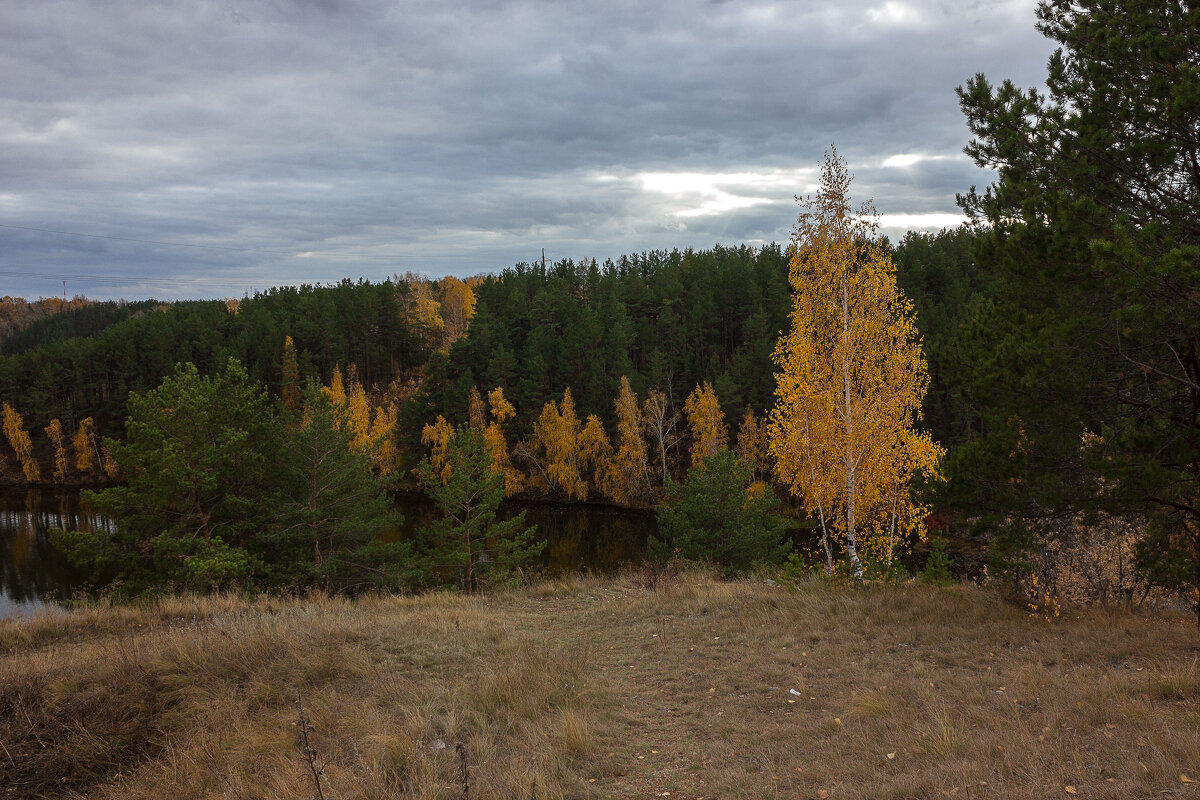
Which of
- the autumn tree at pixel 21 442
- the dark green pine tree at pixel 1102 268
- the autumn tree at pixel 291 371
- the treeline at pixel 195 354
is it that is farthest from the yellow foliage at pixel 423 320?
the dark green pine tree at pixel 1102 268

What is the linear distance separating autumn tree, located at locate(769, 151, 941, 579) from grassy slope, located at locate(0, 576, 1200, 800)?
11.0ft

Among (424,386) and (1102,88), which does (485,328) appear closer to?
(424,386)

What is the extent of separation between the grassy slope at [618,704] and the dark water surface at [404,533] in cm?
1888

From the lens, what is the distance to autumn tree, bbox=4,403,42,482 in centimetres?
6869

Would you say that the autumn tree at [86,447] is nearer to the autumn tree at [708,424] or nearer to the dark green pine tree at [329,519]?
the autumn tree at [708,424]

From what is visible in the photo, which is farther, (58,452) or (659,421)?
(58,452)

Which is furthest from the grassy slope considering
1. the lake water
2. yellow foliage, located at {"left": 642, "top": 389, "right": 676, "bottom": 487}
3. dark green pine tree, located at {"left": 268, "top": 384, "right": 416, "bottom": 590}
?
yellow foliage, located at {"left": 642, "top": 389, "right": 676, "bottom": 487}

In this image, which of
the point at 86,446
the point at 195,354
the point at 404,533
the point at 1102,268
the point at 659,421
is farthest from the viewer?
the point at 195,354

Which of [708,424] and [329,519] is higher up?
[329,519]

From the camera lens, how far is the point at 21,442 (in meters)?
68.9

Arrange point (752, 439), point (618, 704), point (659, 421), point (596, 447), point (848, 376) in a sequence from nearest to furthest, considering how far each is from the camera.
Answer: point (618, 704), point (848, 376), point (752, 439), point (659, 421), point (596, 447)

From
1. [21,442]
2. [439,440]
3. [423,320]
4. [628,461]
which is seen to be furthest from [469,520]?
[21,442]

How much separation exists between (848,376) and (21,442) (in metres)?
89.3

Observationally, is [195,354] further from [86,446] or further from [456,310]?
[456,310]
